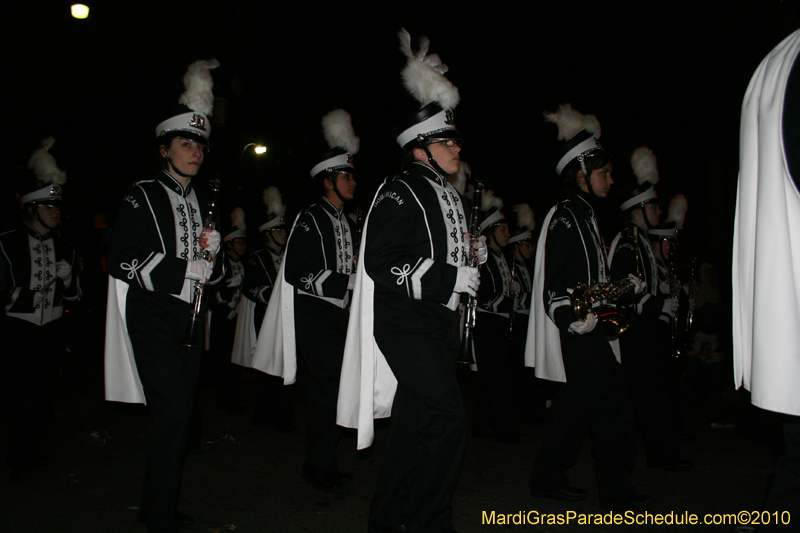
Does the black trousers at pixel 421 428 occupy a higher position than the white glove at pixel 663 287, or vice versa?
the white glove at pixel 663 287

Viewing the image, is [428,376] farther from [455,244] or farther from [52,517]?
[52,517]

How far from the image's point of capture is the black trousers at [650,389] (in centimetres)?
497

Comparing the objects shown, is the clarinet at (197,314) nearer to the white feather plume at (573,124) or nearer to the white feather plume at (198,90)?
the white feather plume at (198,90)

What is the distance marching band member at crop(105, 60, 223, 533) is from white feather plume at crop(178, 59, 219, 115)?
0.25 ft

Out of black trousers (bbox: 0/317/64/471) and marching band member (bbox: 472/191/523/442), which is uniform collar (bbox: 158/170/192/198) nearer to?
black trousers (bbox: 0/317/64/471)

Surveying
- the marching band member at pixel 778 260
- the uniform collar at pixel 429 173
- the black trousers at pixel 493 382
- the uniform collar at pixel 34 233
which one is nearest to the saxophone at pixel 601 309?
the uniform collar at pixel 429 173

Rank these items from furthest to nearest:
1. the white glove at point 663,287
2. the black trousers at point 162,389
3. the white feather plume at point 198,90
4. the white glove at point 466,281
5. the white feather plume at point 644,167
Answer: the white feather plume at point 644,167 → the white glove at point 663,287 → the white feather plume at point 198,90 → the black trousers at point 162,389 → the white glove at point 466,281

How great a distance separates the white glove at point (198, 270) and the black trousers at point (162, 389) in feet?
0.67

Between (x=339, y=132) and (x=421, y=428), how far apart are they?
3012 millimetres

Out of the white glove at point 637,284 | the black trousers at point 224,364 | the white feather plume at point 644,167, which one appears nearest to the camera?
the white glove at point 637,284

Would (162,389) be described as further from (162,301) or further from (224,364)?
(224,364)

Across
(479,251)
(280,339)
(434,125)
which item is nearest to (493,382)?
(280,339)

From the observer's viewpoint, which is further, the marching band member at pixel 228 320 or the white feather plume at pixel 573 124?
the marching band member at pixel 228 320

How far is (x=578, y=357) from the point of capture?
389 cm
